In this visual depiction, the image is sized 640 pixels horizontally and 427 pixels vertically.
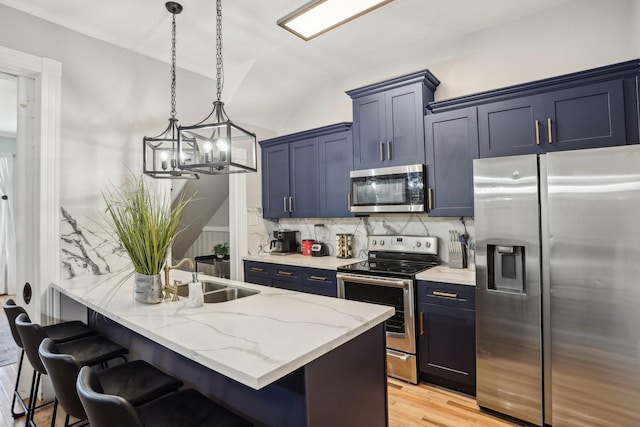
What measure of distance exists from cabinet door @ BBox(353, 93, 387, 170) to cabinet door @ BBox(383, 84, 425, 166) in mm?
53

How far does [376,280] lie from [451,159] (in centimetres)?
117

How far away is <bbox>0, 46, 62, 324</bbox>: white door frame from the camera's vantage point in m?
2.50

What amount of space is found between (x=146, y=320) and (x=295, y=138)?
2.73 meters

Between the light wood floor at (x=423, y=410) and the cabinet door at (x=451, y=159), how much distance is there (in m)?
1.39

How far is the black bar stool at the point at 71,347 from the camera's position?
1719 mm

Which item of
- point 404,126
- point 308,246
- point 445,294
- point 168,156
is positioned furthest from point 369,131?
point 168,156

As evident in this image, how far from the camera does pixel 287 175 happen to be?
396cm

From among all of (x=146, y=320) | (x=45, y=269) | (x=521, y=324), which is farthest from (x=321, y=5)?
(x=45, y=269)

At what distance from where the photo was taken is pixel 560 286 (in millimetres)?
1970

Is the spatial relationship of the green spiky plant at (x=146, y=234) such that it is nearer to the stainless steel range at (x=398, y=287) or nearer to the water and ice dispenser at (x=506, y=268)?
the stainless steel range at (x=398, y=287)

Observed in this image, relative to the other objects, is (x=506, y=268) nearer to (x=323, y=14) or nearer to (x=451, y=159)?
(x=451, y=159)

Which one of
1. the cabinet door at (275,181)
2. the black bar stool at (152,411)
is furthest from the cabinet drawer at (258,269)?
the black bar stool at (152,411)

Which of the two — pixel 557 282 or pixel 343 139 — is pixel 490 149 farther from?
pixel 343 139

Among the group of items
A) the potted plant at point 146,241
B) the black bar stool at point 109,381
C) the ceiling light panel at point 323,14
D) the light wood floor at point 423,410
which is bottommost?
the light wood floor at point 423,410
